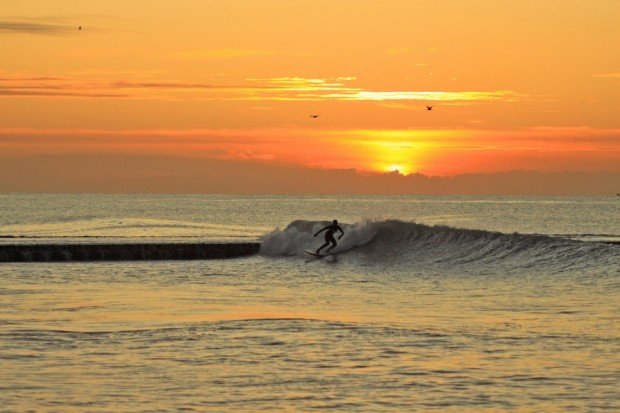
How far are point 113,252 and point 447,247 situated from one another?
17643 millimetres

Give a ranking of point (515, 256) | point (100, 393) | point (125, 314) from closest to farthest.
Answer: point (100, 393), point (125, 314), point (515, 256)

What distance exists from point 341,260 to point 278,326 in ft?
95.4

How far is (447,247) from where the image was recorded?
5512 centimetres

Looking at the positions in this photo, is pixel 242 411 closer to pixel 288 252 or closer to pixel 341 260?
pixel 341 260

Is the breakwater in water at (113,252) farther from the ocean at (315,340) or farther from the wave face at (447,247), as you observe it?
the ocean at (315,340)

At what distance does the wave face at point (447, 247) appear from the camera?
4356 centimetres

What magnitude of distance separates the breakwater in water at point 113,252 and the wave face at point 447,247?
4.25m

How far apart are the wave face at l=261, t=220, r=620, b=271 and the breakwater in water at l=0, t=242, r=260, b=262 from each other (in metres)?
4.25

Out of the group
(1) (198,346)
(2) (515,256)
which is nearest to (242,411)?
(1) (198,346)

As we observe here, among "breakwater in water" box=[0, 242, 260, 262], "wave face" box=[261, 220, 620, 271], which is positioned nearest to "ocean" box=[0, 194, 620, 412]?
"wave face" box=[261, 220, 620, 271]

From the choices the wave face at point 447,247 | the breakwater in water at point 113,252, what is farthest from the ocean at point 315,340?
the breakwater in water at point 113,252

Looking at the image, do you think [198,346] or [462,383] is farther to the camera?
[198,346]

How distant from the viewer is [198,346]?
2147 centimetres

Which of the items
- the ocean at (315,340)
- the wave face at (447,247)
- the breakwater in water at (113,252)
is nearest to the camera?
the ocean at (315,340)
